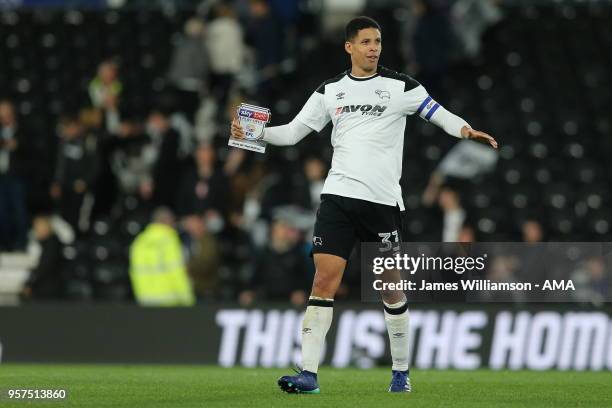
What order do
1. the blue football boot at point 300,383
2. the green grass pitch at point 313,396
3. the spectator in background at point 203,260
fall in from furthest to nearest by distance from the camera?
the spectator in background at point 203,260 → the blue football boot at point 300,383 → the green grass pitch at point 313,396

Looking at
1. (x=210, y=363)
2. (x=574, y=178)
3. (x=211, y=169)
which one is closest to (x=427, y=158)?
(x=574, y=178)

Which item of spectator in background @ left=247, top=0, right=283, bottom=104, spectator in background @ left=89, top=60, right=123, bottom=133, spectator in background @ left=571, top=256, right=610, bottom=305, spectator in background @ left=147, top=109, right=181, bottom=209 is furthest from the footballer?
spectator in background @ left=247, top=0, right=283, bottom=104

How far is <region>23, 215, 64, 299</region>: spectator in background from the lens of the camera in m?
18.4

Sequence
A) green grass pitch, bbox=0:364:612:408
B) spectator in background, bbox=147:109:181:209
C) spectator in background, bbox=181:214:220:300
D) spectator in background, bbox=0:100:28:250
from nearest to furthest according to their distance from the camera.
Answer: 1. green grass pitch, bbox=0:364:612:408
2. spectator in background, bbox=181:214:220:300
3. spectator in background, bbox=0:100:28:250
4. spectator in background, bbox=147:109:181:209

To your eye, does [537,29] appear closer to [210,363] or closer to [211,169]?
[211,169]

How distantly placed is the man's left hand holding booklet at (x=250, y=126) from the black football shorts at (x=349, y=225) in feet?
2.11

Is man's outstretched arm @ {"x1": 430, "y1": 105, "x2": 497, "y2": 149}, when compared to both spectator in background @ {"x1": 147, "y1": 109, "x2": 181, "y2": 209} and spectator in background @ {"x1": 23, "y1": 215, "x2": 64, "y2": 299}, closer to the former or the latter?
spectator in background @ {"x1": 23, "y1": 215, "x2": 64, "y2": 299}

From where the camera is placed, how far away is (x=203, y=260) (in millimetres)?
18312

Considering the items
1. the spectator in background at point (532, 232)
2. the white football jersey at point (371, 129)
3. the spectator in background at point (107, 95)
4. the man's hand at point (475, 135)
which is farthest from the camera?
the spectator in background at point (107, 95)

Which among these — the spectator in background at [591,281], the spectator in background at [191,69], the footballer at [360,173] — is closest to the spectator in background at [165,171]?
the spectator in background at [191,69]

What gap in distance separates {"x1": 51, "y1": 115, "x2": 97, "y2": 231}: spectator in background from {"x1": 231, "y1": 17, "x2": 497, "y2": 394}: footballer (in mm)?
10149

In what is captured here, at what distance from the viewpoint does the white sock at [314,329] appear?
10008 millimetres

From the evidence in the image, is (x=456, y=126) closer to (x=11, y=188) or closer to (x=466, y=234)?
(x=466, y=234)

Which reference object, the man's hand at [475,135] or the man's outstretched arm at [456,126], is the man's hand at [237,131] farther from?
the man's hand at [475,135]
